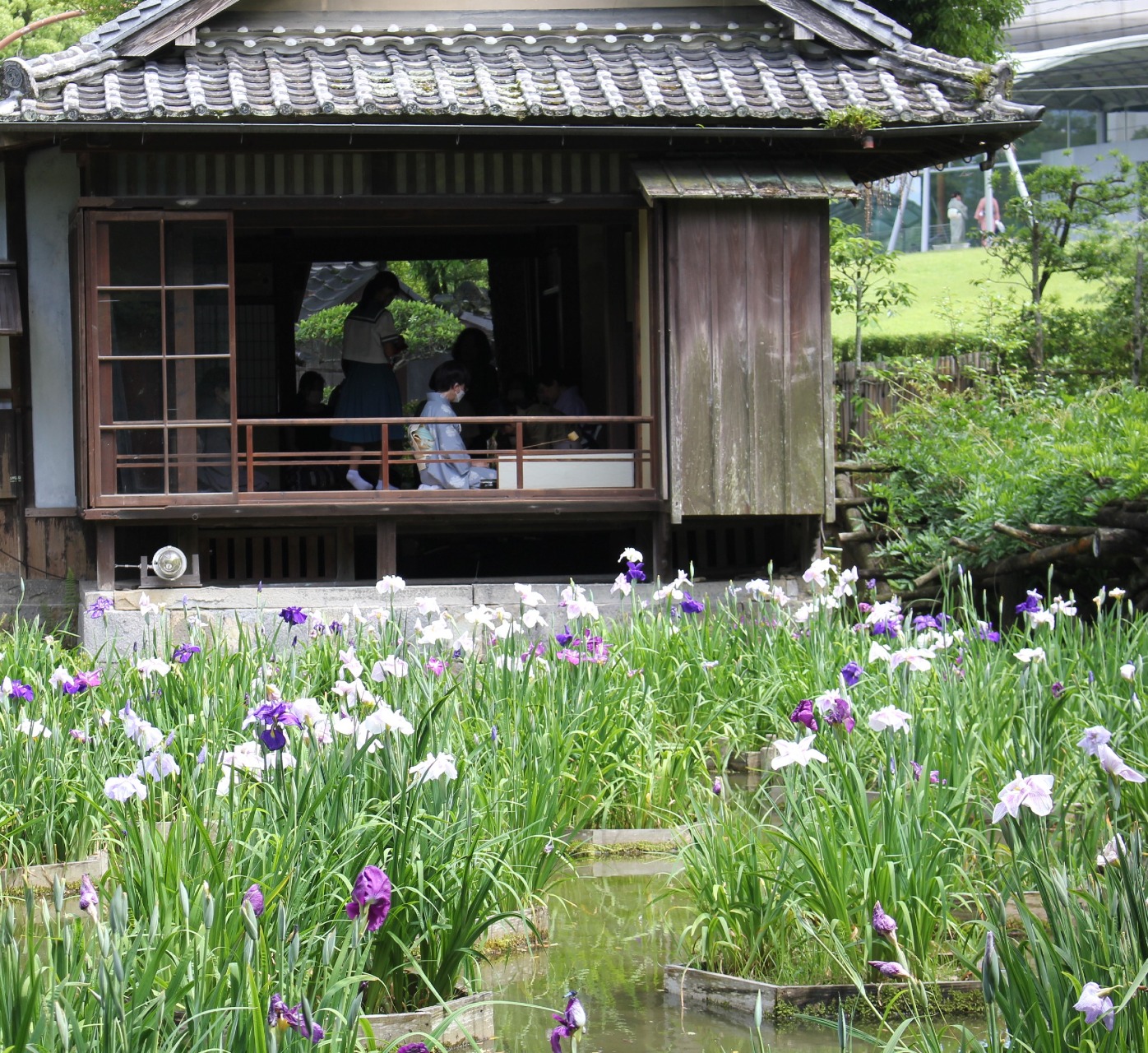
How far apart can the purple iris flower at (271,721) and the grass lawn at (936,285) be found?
2614 centimetres

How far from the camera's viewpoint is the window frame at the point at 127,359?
9.59 meters

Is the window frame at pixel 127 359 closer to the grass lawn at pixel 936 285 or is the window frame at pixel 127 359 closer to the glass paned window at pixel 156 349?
the glass paned window at pixel 156 349

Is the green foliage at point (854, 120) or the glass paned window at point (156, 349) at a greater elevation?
the green foliage at point (854, 120)

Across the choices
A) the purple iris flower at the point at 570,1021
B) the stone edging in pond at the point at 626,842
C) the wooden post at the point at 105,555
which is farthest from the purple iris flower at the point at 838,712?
the wooden post at the point at 105,555

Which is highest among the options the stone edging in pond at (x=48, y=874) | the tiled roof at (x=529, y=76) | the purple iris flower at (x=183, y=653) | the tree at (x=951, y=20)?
the tree at (x=951, y=20)

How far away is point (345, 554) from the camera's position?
10.4m

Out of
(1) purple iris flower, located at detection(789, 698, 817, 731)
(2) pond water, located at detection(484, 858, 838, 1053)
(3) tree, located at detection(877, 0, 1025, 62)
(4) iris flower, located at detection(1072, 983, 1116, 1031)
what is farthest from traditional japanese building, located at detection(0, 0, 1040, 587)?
(4) iris flower, located at detection(1072, 983, 1116, 1031)

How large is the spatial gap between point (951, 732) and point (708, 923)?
1.06 m

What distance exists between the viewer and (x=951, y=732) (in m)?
4.86

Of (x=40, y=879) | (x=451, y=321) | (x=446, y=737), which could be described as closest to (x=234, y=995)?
(x=446, y=737)

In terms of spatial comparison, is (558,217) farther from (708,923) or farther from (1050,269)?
(1050,269)

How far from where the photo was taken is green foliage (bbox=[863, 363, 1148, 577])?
28.3ft

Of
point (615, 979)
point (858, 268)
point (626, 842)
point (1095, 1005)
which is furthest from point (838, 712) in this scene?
point (858, 268)

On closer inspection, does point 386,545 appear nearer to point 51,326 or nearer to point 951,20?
point 51,326
